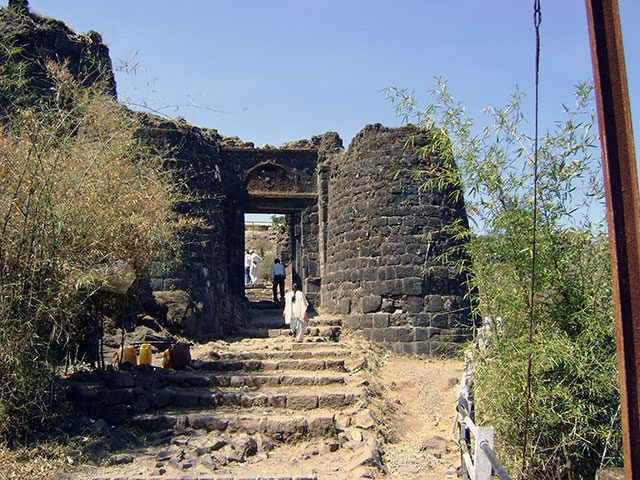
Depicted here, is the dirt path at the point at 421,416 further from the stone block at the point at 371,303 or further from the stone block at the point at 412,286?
the stone block at the point at 412,286

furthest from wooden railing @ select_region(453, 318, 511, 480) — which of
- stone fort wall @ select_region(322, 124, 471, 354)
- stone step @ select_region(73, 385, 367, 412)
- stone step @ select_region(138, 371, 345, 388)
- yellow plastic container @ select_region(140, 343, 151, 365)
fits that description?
stone fort wall @ select_region(322, 124, 471, 354)

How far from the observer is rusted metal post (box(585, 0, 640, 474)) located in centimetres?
226

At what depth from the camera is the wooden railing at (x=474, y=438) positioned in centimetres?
281

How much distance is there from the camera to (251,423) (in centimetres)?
614

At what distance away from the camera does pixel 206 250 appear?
1110cm

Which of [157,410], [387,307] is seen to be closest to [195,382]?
[157,410]

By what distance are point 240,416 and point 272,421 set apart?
0.39 metres

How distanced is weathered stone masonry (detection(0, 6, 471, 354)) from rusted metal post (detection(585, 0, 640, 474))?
695 centimetres

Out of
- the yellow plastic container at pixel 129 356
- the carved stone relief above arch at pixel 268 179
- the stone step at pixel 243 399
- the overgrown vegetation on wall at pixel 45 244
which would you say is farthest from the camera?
the carved stone relief above arch at pixel 268 179

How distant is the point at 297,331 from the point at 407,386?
2.49 m

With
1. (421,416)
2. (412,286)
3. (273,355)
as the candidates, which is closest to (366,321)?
(412,286)

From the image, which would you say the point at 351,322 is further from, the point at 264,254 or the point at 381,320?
the point at 264,254

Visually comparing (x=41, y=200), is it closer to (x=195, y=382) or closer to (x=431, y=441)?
(x=195, y=382)

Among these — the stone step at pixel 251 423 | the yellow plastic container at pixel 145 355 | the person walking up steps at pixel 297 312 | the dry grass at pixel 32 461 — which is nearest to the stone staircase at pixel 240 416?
the stone step at pixel 251 423
